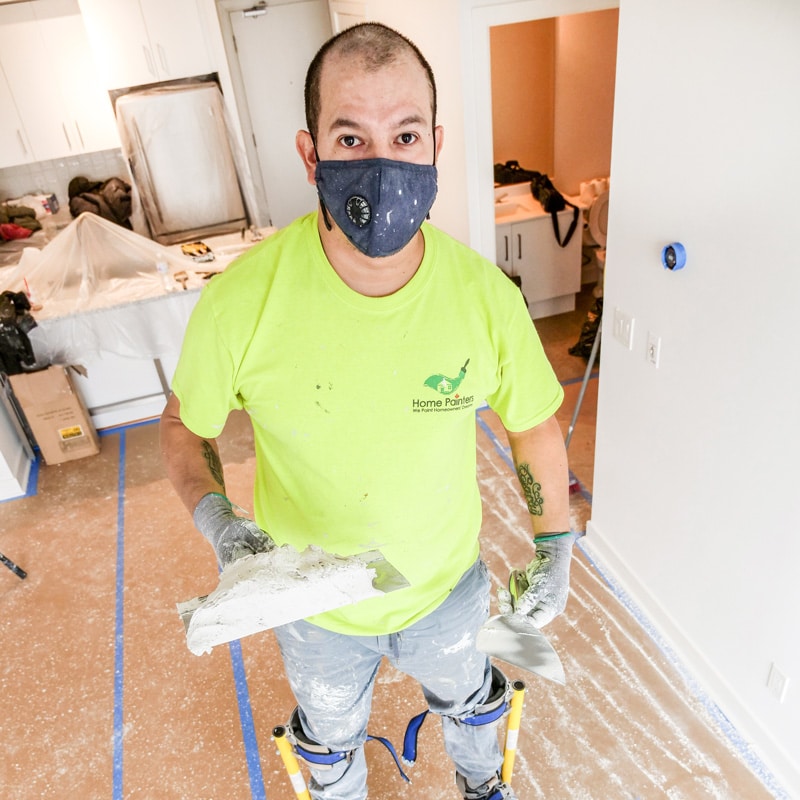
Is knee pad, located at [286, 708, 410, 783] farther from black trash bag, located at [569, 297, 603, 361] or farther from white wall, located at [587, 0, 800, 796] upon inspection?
black trash bag, located at [569, 297, 603, 361]

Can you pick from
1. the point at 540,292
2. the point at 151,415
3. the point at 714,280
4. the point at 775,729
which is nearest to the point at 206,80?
the point at 151,415

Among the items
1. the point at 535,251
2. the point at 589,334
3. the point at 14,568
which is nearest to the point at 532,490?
the point at 14,568

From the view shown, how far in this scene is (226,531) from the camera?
126 cm

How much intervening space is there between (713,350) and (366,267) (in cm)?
113

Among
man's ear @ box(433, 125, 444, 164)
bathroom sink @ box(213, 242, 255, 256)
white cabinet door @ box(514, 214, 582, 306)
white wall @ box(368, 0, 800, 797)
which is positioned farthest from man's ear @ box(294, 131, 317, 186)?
white cabinet door @ box(514, 214, 582, 306)

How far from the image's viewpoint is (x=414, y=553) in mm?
1381

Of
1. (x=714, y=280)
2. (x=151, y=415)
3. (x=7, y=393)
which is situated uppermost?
(x=714, y=280)

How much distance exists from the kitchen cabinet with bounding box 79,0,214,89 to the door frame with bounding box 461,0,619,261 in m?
2.23

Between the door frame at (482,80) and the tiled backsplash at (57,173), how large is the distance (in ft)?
9.79

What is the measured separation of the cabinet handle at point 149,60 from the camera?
4.35m

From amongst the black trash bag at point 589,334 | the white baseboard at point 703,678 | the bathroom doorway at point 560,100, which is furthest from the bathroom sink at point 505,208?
the white baseboard at point 703,678

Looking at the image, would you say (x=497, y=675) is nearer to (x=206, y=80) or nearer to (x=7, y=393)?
(x=7, y=393)

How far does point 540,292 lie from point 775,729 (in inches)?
130

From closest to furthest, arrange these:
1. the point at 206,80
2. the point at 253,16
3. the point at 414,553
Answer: the point at 414,553 < the point at 206,80 < the point at 253,16
